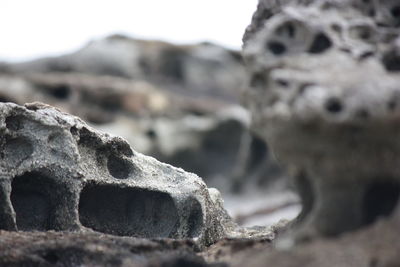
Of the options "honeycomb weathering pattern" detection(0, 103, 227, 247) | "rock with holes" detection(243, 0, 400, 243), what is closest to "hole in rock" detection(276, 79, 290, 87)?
"rock with holes" detection(243, 0, 400, 243)

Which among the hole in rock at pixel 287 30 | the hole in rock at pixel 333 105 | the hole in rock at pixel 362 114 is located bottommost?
the hole in rock at pixel 362 114

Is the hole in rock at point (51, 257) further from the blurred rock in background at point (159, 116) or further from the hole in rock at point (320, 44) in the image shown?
the blurred rock in background at point (159, 116)

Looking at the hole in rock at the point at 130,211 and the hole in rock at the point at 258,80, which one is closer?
the hole in rock at the point at 258,80

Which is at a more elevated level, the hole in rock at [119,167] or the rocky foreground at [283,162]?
the hole in rock at [119,167]

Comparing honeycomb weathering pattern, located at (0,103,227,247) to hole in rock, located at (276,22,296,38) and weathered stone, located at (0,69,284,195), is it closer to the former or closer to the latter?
hole in rock, located at (276,22,296,38)

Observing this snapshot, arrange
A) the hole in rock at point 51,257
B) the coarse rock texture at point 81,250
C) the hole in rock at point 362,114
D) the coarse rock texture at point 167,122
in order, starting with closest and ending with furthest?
the hole in rock at point 362,114, the coarse rock texture at point 81,250, the hole in rock at point 51,257, the coarse rock texture at point 167,122

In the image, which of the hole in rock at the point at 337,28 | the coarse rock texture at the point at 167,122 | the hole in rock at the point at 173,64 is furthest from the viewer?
the hole in rock at the point at 173,64

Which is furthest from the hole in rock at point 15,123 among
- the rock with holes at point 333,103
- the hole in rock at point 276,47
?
the hole in rock at point 276,47
